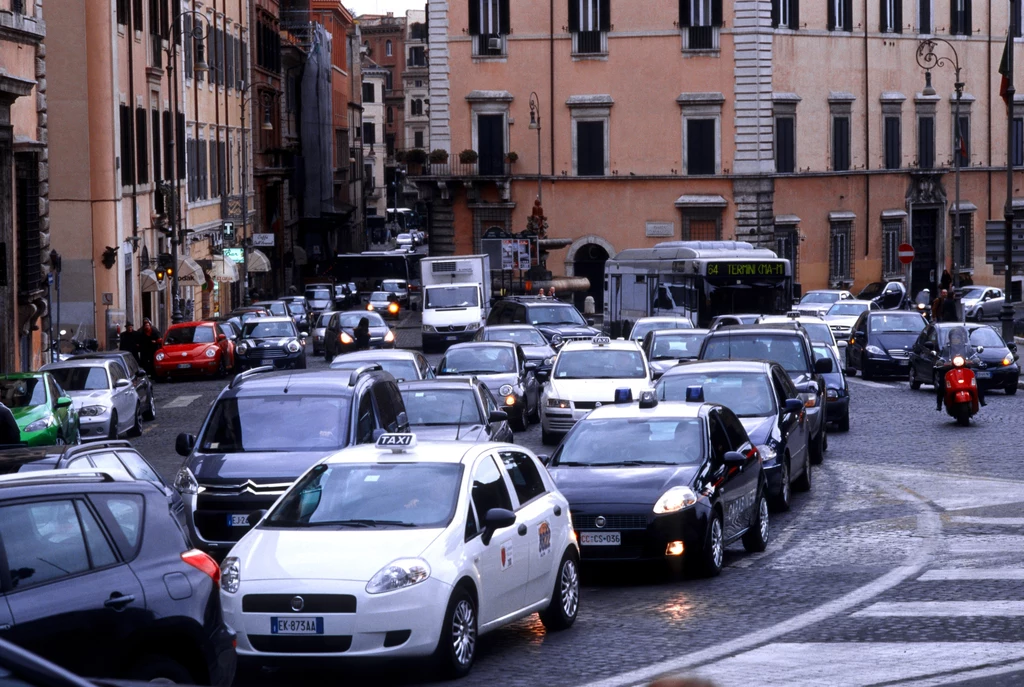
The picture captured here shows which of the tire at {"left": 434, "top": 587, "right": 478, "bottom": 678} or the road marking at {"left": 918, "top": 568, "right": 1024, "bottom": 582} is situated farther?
the road marking at {"left": 918, "top": 568, "right": 1024, "bottom": 582}

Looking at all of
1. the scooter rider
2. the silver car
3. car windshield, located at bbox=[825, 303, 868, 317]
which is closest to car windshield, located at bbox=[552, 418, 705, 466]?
the scooter rider

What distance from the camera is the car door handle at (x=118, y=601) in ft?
26.0

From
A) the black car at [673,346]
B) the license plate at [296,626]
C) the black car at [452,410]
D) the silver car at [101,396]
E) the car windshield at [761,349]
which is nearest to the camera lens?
the license plate at [296,626]

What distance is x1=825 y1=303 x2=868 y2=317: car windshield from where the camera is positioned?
48.1 m

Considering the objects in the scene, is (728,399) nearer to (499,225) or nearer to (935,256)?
(499,225)

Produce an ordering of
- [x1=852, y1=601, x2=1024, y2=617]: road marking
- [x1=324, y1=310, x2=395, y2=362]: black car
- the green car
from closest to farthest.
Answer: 1. [x1=852, y1=601, x2=1024, y2=617]: road marking
2. the green car
3. [x1=324, y1=310, x2=395, y2=362]: black car

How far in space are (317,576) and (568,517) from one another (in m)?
2.71

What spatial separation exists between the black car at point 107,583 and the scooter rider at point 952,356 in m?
21.0

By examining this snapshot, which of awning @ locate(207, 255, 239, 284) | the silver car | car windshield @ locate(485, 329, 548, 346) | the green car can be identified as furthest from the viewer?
awning @ locate(207, 255, 239, 284)

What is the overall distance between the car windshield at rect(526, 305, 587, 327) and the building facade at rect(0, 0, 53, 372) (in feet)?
40.5

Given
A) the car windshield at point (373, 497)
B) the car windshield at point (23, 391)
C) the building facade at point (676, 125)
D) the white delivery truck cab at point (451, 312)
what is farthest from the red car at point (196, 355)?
the car windshield at point (373, 497)

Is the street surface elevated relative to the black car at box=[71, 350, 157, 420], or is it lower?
lower

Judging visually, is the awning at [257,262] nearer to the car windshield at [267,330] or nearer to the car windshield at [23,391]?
the car windshield at [267,330]

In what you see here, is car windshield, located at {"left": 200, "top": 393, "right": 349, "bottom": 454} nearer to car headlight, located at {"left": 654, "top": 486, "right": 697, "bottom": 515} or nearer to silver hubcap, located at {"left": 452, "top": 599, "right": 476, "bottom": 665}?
car headlight, located at {"left": 654, "top": 486, "right": 697, "bottom": 515}
